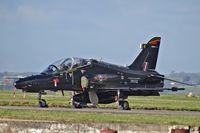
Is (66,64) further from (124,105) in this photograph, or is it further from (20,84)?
(124,105)

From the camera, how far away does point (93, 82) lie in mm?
40125

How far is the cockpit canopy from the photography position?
39.7m

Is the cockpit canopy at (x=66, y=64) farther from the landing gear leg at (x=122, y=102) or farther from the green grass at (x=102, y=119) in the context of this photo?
the green grass at (x=102, y=119)

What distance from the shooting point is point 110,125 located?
19.8 m

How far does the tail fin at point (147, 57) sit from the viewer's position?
142 ft

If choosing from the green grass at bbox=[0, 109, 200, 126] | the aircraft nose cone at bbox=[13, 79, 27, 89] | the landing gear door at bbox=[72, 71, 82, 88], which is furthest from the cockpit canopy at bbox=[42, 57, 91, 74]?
the green grass at bbox=[0, 109, 200, 126]

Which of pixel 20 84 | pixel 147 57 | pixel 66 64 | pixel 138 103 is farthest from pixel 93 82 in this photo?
pixel 138 103

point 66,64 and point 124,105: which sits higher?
point 66,64

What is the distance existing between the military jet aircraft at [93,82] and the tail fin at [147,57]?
2.46 ft

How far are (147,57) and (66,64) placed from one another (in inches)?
260

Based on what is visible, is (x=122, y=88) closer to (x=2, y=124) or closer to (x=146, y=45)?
(x=146, y=45)

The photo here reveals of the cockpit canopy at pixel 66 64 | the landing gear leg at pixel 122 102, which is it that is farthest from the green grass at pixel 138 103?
the cockpit canopy at pixel 66 64

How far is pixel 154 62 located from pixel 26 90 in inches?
381

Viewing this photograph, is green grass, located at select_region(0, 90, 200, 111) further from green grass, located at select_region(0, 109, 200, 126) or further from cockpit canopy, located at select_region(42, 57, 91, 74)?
green grass, located at select_region(0, 109, 200, 126)
